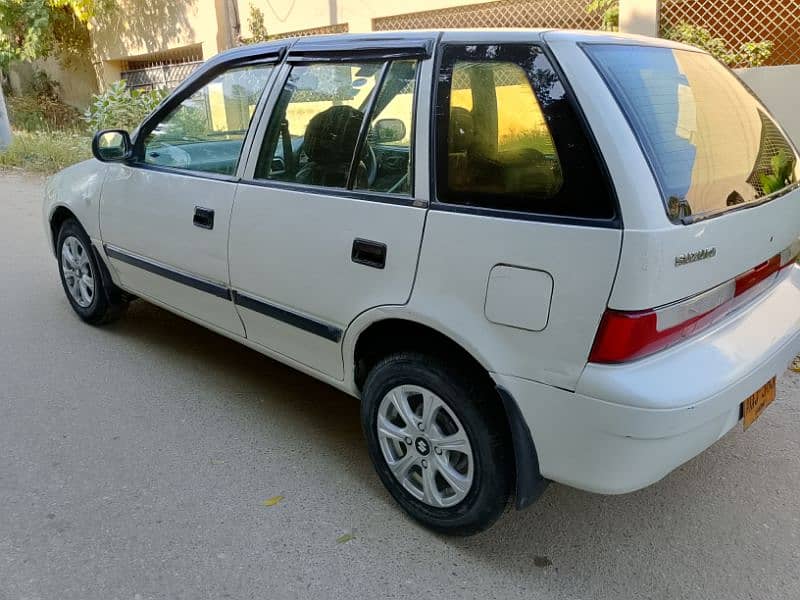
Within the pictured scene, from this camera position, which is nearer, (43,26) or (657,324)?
(657,324)

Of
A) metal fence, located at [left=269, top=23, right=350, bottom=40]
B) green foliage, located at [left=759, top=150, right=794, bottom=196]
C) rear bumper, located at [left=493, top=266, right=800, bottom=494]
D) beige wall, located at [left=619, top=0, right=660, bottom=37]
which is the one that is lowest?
rear bumper, located at [left=493, top=266, right=800, bottom=494]

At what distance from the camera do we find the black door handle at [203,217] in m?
3.21

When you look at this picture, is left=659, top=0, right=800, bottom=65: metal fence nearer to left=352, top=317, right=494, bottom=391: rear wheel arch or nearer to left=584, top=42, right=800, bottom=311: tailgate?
left=584, top=42, right=800, bottom=311: tailgate

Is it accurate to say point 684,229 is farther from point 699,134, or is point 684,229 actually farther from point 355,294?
point 355,294

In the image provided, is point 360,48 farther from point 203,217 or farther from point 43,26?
point 43,26

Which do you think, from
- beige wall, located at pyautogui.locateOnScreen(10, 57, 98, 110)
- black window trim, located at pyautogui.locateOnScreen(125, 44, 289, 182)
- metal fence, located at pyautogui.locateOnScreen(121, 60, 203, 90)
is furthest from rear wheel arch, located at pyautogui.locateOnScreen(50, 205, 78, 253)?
beige wall, located at pyautogui.locateOnScreen(10, 57, 98, 110)

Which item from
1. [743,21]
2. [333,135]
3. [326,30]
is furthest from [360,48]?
[326,30]

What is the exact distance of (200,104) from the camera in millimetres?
3578

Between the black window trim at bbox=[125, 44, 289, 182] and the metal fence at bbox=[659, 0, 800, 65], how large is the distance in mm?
5031

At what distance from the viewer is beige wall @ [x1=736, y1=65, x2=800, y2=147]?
5984 mm

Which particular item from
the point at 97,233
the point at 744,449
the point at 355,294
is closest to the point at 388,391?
the point at 355,294

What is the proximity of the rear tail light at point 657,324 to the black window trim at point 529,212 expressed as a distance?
27cm

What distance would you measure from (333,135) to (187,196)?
0.96 metres

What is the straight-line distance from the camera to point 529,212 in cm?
210
